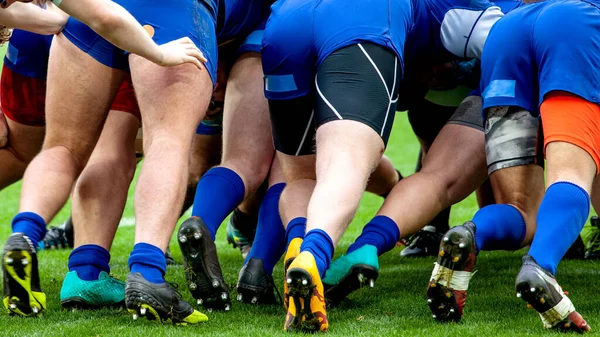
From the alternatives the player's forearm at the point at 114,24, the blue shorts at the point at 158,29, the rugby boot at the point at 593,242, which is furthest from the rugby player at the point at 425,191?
the rugby boot at the point at 593,242

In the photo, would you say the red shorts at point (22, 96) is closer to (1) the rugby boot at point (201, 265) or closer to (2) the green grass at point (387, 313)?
(2) the green grass at point (387, 313)

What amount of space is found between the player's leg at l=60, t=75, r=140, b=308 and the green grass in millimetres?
113

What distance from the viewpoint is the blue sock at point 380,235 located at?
339cm

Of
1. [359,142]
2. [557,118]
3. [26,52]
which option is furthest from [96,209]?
[557,118]

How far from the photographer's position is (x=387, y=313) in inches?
135

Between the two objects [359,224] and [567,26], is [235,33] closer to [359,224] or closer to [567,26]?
[567,26]

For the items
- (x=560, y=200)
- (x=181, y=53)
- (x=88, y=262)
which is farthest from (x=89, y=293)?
(x=560, y=200)

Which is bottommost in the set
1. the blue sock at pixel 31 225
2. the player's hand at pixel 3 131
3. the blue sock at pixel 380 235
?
the blue sock at pixel 380 235

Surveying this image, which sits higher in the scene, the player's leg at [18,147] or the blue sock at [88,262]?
the player's leg at [18,147]

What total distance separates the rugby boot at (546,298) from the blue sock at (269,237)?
3.90 feet

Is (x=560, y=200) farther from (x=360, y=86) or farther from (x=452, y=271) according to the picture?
(x=360, y=86)

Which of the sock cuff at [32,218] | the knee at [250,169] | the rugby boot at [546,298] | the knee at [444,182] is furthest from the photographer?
the knee at [250,169]

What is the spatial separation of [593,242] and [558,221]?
2114 millimetres

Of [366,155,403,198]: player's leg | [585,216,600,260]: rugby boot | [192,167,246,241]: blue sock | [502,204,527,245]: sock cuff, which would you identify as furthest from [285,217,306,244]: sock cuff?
[585,216,600,260]: rugby boot
